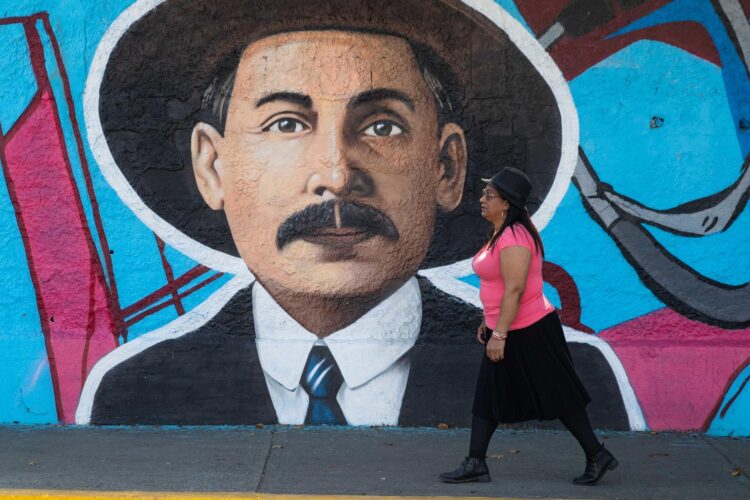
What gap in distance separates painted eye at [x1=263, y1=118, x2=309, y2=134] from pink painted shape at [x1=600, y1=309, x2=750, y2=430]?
240 cm

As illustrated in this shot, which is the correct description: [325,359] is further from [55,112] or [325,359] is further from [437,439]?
[55,112]

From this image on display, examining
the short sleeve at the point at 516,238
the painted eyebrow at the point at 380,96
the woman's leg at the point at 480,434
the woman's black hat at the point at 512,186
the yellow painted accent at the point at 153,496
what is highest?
the painted eyebrow at the point at 380,96

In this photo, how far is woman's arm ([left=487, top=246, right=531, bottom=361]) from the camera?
5.43 metres

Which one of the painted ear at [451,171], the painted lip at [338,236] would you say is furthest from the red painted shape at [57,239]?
the painted ear at [451,171]

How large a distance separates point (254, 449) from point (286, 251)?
4.19 ft

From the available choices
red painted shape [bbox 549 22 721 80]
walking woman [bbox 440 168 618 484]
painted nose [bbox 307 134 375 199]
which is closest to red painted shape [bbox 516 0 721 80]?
red painted shape [bbox 549 22 721 80]

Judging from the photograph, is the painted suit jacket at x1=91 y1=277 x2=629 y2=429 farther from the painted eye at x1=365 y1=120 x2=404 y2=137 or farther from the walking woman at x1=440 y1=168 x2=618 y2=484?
the painted eye at x1=365 y1=120 x2=404 y2=137

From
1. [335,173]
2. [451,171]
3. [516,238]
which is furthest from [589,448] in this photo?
[335,173]

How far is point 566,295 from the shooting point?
6883 mm

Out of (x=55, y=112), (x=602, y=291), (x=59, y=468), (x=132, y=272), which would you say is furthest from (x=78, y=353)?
(x=602, y=291)

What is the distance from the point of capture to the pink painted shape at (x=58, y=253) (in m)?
6.80

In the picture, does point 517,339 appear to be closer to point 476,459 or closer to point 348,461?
point 476,459

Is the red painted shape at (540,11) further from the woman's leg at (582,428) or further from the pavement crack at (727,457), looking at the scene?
the pavement crack at (727,457)

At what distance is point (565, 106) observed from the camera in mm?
6828
